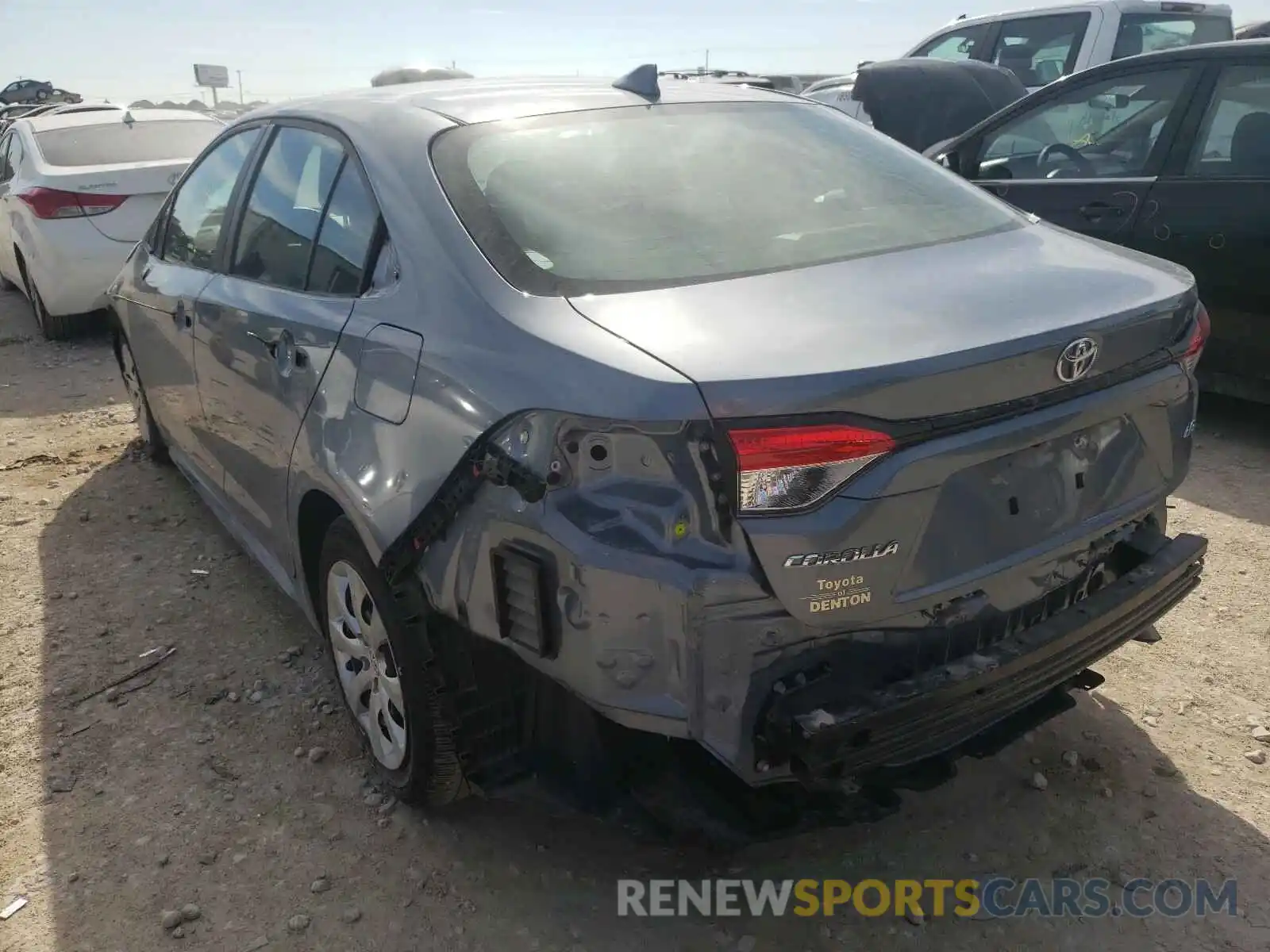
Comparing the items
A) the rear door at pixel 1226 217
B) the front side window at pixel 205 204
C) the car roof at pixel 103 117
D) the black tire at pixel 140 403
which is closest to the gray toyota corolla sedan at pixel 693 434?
the front side window at pixel 205 204

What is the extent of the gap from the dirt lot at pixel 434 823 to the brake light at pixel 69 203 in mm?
4330

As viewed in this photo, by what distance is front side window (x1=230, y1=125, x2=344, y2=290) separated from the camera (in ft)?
9.24

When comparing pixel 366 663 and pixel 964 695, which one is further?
pixel 366 663

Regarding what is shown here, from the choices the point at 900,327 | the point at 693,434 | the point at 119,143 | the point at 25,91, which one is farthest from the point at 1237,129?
the point at 25,91

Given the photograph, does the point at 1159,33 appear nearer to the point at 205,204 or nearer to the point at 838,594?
the point at 205,204

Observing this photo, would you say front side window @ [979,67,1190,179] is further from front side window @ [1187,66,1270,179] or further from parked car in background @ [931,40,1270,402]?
front side window @ [1187,66,1270,179]

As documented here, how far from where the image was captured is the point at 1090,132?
5438 mm

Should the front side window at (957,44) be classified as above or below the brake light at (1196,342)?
above

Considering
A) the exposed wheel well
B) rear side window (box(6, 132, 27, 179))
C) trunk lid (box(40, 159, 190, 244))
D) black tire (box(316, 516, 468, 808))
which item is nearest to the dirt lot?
black tire (box(316, 516, 468, 808))

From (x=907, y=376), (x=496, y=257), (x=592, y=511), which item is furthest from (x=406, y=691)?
(x=907, y=376)

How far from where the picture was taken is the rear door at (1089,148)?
4.84 metres

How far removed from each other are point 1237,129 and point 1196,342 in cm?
284

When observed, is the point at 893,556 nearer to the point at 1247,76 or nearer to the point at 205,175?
the point at 205,175
